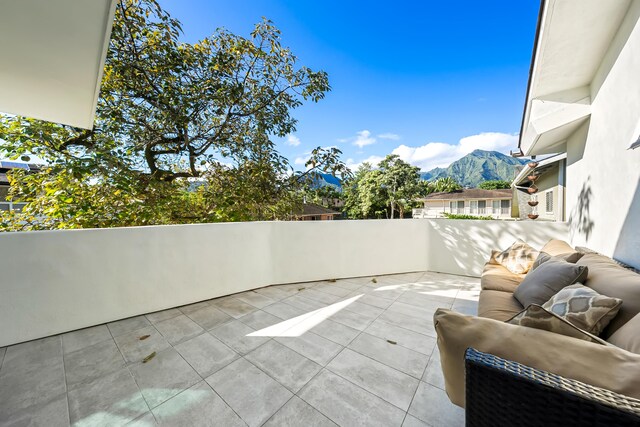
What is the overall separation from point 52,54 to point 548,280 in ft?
14.1

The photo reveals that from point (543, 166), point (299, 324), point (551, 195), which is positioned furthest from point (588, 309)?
point (551, 195)

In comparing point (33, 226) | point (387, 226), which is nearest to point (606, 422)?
point (387, 226)

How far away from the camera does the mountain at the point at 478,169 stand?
10691cm

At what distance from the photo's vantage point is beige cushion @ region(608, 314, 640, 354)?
0.96m

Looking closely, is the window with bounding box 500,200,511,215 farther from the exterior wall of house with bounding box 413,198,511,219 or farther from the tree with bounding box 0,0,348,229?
the tree with bounding box 0,0,348,229

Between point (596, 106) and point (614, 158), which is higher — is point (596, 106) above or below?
above

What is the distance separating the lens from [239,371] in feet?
6.04

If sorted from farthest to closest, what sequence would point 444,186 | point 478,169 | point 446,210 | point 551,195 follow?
point 478,169
point 444,186
point 446,210
point 551,195

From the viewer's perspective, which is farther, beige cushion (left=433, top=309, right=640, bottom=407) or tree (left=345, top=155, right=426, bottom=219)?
tree (left=345, top=155, right=426, bottom=219)

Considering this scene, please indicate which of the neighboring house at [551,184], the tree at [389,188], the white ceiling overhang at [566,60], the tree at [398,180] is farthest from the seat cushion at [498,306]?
the tree at [398,180]

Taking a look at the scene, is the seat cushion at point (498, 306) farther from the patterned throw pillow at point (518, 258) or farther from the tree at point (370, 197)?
the tree at point (370, 197)

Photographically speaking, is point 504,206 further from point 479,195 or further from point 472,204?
point 472,204

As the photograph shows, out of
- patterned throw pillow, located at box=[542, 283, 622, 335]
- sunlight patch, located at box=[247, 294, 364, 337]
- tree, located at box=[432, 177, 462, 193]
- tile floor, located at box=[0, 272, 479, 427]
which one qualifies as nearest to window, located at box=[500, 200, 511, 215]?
tree, located at box=[432, 177, 462, 193]

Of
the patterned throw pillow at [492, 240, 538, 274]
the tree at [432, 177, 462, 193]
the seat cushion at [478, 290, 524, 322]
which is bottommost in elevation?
the seat cushion at [478, 290, 524, 322]
